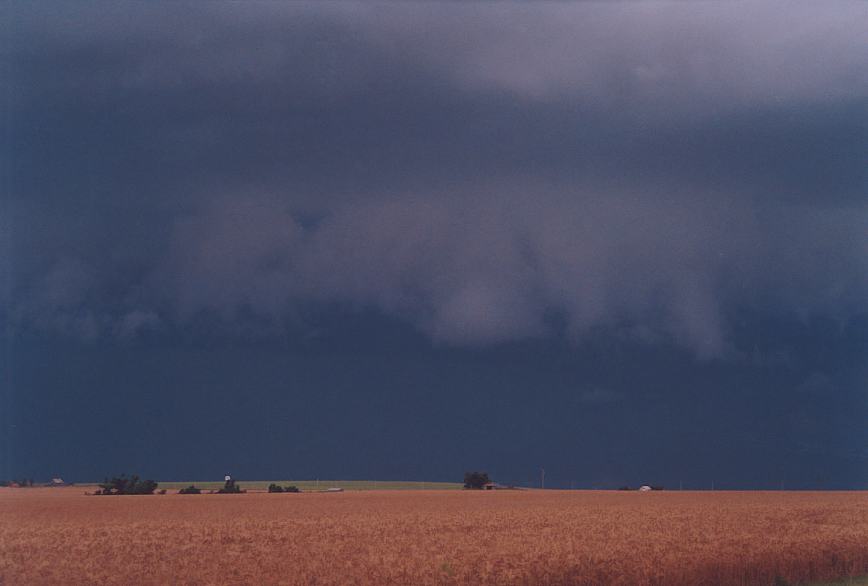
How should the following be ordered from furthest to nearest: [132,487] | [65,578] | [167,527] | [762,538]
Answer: [132,487] → [167,527] → [762,538] → [65,578]

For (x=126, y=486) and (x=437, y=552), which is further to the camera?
(x=126, y=486)

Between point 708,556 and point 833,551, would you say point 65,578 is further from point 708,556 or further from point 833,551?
point 833,551

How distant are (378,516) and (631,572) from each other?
37.0 meters

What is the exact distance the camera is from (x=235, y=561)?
37.3 meters

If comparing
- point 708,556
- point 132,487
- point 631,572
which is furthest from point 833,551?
point 132,487

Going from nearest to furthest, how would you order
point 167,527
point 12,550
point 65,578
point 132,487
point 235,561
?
point 65,578, point 235,561, point 12,550, point 167,527, point 132,487

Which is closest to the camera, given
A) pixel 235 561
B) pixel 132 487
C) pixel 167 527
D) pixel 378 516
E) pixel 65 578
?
pixel 65 578

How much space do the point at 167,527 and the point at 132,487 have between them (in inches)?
4423

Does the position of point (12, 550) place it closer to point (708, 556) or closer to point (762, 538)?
point (708, 556)

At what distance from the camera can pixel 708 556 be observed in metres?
38.9

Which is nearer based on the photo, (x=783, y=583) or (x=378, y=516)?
(x=783, y=583)

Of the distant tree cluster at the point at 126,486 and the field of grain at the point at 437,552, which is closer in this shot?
the field of grain at the point at 437,552

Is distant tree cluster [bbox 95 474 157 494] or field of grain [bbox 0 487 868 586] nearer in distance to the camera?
field of grain [bbox 0 487 868 586]

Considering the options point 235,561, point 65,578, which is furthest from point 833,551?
point 65,578
